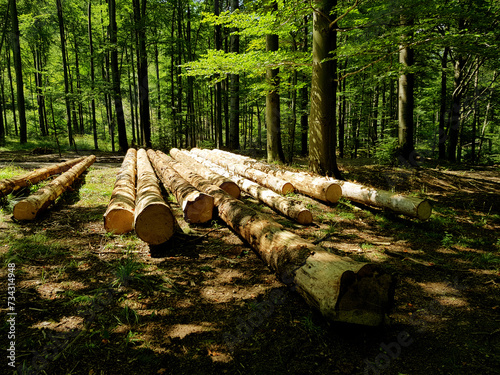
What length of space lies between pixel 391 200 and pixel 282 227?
2.81 m

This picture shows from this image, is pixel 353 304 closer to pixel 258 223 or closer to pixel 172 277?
pixel 258 223

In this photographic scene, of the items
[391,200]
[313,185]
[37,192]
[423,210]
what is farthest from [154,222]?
[423,210]

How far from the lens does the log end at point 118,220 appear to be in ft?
13.5

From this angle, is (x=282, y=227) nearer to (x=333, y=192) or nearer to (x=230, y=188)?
(x=230, y=188)

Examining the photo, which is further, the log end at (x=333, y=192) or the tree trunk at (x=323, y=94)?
the tree trunk at (x=323, y=94)

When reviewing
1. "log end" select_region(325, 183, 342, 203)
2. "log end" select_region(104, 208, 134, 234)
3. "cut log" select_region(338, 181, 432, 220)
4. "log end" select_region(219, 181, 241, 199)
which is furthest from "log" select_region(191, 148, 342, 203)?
"log end" select_region(104, 208, 134, 234)

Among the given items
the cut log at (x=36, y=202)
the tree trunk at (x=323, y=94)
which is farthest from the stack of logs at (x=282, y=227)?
the cut log at (x=36, y=202)

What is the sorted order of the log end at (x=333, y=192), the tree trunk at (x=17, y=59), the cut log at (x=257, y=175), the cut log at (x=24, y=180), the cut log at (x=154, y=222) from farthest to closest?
the tree trunk at (x=17, y=59) → the cut log at (x=257, y=175) → the log end at (x=333, y=192) → the cut log at (x=24, y=180) → the cut log at (x=154, y=222)

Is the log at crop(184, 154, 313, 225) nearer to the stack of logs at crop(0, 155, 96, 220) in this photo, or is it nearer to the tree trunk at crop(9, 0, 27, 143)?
the stack of logs at crop(0, 155, 96, 220)

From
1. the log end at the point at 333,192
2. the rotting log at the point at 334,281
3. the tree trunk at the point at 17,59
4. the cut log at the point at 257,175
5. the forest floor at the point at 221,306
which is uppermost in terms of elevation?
the tree trunk at the point at 17,59

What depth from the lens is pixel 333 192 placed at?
19.4 ft

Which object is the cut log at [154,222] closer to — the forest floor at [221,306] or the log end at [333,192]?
the forest floor at [221,306]

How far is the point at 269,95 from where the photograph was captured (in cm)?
996

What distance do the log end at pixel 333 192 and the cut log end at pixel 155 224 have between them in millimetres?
3708
